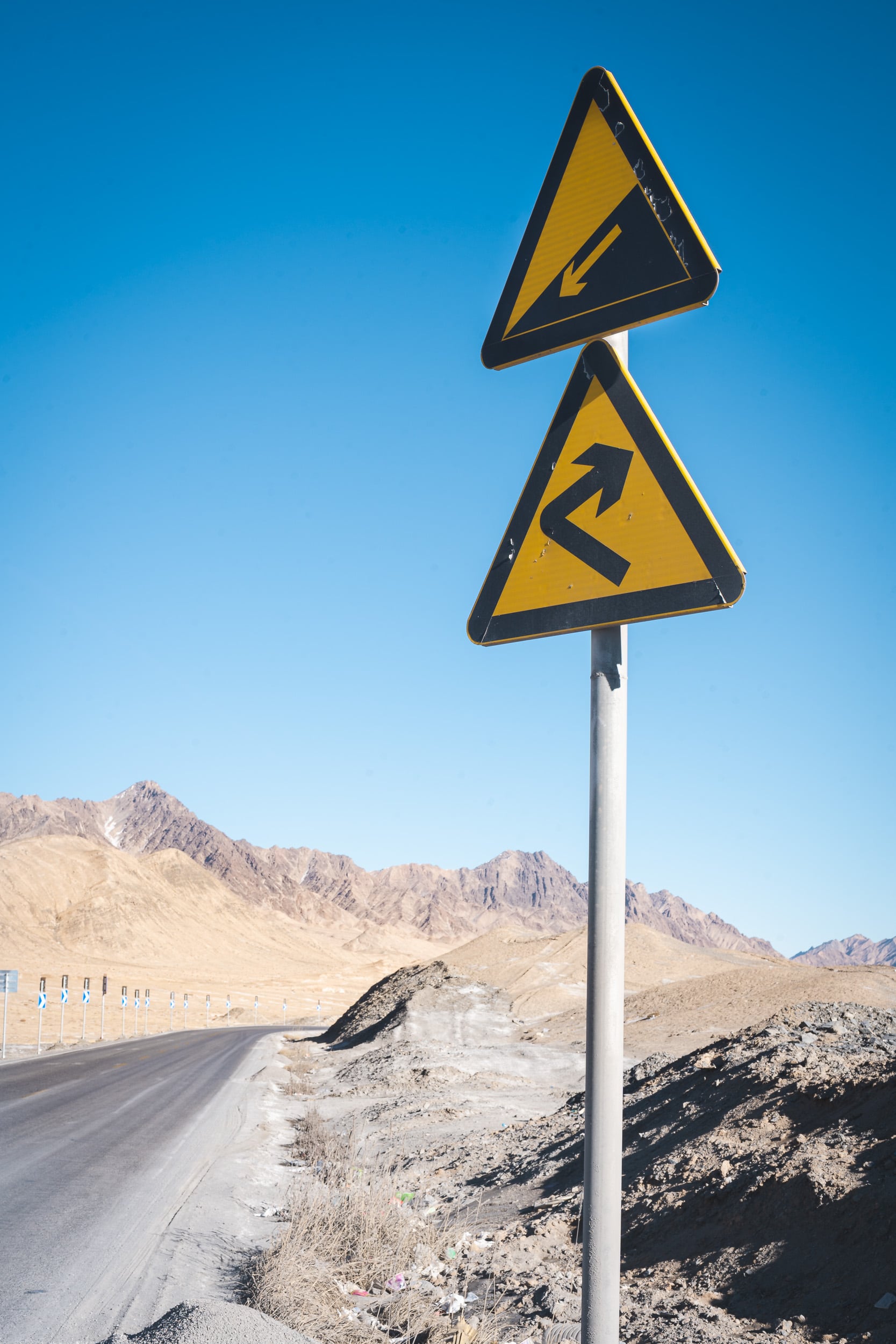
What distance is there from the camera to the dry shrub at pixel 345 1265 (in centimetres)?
521

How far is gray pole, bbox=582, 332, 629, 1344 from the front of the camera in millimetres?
1825

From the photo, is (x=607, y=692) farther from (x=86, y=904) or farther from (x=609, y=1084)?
(x=86, y=904)

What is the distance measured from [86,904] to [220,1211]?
122m

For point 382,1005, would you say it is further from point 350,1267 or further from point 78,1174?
point 350,1267

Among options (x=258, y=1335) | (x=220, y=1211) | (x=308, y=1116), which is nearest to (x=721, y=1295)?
(x=258, y=1335)

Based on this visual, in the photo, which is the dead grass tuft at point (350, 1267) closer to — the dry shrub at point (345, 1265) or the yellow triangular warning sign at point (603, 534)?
the dry shrub at point (345, 1265)

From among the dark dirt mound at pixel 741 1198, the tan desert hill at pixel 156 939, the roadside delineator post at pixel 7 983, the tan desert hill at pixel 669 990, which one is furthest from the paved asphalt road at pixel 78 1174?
the tan desert hill at pixel 156 939

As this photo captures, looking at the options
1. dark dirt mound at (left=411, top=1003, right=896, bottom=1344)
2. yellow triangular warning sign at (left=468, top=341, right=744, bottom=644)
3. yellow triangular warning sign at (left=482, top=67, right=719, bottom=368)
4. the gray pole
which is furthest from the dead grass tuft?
yellow triangular warning sign at (left=482, top=67, right=719, bottom=368)

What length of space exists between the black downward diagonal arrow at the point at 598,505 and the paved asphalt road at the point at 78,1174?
608 centimetres

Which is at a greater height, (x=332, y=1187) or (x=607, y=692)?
(x=607, y=692)

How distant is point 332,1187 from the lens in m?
8.80

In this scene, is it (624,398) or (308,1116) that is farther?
(308,1116)

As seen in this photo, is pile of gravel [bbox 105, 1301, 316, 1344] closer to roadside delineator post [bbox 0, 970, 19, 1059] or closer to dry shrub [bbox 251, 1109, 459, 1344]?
dry shrub [bbox 251, 1109, 459, 1344]

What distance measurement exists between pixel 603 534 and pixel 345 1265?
6.07 metres
